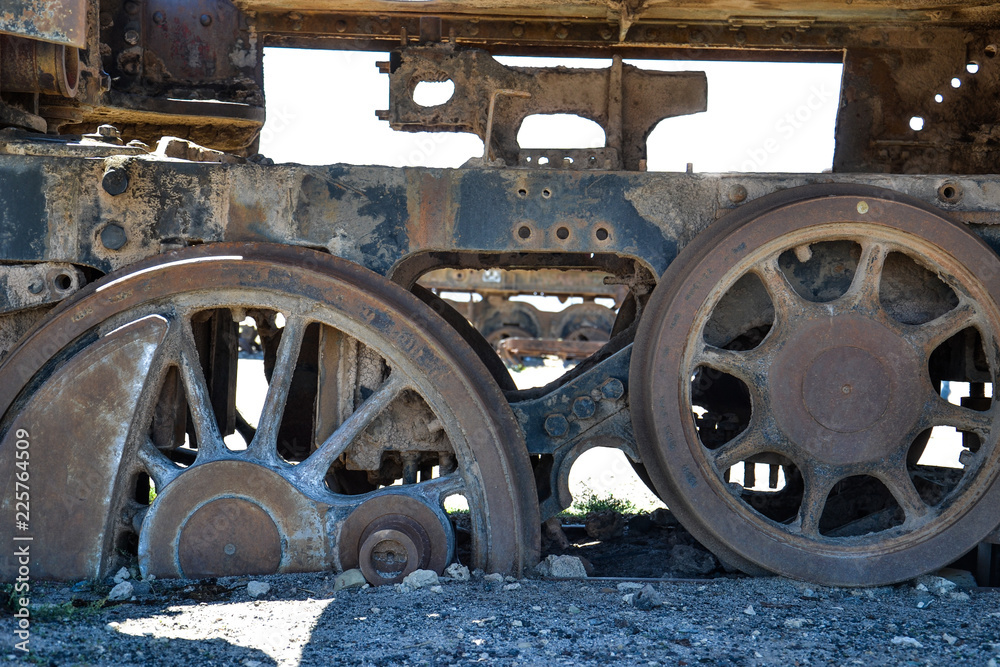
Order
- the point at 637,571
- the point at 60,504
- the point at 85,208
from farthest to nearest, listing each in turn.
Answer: the point at 637,571 → the point at 85,208 → the point at 60,504

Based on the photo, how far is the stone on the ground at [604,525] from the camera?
179 inches

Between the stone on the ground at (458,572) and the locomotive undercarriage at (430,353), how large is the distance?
5 centimetres

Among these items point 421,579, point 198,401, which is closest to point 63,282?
point 198,401

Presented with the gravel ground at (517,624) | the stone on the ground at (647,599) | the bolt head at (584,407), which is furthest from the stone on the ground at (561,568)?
the bolt head at (584,407)

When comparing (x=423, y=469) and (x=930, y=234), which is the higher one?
(x=930, y=234)

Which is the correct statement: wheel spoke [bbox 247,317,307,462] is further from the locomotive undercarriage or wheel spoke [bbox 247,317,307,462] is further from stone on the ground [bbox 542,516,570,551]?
stone on the ground [bbox 542,516,570,551]

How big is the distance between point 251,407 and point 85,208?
291 inches

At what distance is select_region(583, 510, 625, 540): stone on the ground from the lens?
4.54 m

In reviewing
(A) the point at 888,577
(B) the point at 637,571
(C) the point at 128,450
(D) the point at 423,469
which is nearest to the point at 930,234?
(A) the point at 888,577

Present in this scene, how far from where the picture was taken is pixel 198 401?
3352mm

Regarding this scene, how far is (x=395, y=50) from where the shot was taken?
14.0ft

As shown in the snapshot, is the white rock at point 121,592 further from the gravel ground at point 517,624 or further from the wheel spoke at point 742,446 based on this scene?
the wheel spoke at point 742,446

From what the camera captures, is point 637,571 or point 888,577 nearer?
point 888,577

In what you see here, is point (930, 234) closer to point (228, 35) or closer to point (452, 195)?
point (452, 195)
